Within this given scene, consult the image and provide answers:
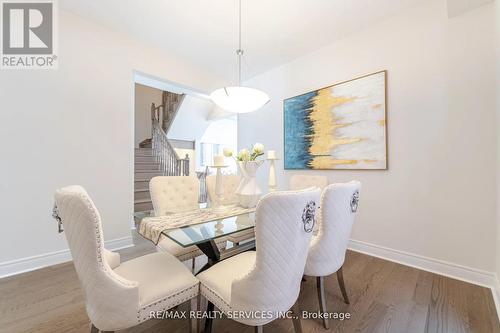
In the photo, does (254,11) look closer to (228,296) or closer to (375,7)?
(375,7)

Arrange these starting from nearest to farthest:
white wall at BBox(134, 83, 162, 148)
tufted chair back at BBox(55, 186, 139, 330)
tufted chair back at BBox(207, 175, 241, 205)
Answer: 1. tufted chair back at BBox(55, 186, 139, 330)
2. tufted chair back at BBox(207, 175, 241, 205)
3. white wall at BBox(134, 83, 162, 148)

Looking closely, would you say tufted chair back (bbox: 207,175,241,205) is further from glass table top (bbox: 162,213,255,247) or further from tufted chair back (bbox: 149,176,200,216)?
glass table top (bbox: 162,213,255,247)

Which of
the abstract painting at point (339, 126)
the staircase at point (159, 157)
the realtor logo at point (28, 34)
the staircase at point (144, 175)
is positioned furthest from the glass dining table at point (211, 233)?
the staircase at point (159, 157)

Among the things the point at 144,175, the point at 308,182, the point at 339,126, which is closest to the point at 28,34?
the point at 144,175

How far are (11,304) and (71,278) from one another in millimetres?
397

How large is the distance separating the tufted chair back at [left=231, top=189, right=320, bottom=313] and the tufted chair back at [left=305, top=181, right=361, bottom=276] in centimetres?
31

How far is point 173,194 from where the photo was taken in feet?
6.53

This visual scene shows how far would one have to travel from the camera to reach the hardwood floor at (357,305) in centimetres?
132

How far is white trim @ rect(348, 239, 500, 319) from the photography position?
5.58ft

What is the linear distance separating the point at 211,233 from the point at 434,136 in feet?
7.48

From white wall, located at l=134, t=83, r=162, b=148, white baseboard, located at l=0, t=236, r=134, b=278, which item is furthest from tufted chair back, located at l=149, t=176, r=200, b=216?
white wall, located at l=134, t=83, r=162, b=148

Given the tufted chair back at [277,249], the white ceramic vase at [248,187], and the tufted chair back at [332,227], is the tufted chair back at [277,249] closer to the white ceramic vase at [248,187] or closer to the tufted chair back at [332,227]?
the tufted chair back at [332,227]

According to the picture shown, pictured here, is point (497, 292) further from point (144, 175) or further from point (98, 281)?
point (144, 175)

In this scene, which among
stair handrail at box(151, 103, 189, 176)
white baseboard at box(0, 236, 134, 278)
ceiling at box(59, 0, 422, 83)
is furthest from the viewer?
stair handrail at box(151, 103, 189, 176)
